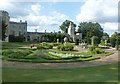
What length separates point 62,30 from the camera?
101 meters

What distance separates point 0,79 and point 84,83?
4.15m

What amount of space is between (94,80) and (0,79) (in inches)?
184

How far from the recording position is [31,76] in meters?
12.6

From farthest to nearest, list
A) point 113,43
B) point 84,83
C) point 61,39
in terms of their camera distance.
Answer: point 61,39 → point 113,43 → point 84,83

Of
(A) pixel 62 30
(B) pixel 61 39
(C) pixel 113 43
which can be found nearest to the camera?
(C) pixel 113 43

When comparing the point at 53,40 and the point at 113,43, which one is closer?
the point at 113,43

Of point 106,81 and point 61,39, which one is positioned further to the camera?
point 61,39

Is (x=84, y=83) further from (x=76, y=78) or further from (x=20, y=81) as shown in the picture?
(x=20, y=81)

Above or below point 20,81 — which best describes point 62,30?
above

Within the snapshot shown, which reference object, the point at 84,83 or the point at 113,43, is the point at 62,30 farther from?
the point at 84,83

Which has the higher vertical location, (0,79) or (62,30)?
(62,30)

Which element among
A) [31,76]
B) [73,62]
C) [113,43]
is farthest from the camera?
[113,43]

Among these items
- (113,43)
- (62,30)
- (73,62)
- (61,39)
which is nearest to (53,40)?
(61,39)

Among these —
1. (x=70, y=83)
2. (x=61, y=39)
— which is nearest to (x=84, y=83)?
(x=70, y=83)
